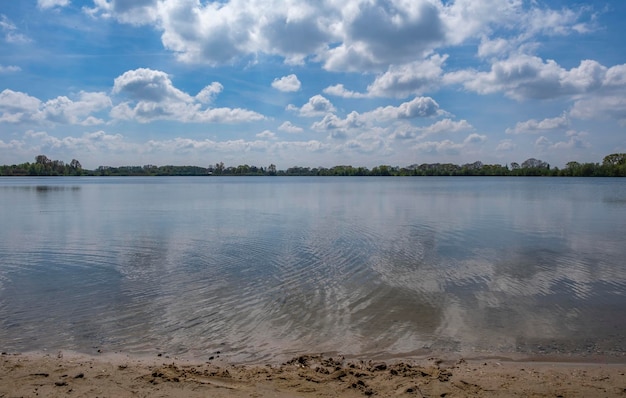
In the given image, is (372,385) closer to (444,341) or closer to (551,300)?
(444,341)

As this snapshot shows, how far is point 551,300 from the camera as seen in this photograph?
10.3 meters

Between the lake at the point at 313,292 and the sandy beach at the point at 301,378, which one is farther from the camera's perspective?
the lake at the point at 313,292

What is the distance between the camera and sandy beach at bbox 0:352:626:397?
18.4ft

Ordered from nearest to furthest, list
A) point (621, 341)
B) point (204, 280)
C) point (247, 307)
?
point (621, 341)
point (247, 307)
point (204, 280)

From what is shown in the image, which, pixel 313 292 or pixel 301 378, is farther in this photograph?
pixel 313 292

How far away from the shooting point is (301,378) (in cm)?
604

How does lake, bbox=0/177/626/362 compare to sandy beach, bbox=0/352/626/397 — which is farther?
lake, bbox=0/177/626/362

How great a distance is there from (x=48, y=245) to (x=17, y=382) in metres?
13.5

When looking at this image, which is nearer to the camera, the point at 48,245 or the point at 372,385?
the point at 372,385

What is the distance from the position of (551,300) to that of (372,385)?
6.64 m

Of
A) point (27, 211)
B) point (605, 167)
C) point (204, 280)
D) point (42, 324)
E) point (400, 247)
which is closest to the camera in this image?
point (42, 324)

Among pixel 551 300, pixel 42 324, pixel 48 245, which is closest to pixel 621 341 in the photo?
pixel 551 300

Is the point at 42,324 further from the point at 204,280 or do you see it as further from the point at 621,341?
the point at 621,341

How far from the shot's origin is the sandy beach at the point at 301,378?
562 cm
